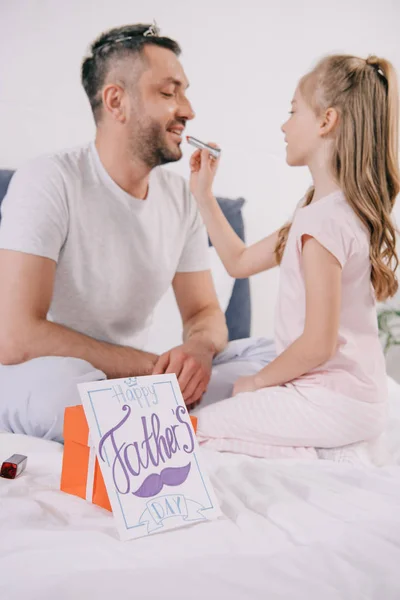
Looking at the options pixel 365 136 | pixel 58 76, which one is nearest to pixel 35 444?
pixel 58 76

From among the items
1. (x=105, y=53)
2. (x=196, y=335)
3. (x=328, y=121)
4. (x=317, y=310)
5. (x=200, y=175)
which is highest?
(x=105, y=53)

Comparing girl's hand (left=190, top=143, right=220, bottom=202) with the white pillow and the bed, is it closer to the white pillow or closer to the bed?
the white pillow

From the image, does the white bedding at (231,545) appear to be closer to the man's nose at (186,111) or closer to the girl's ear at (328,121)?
the girl's ear at (328,121)

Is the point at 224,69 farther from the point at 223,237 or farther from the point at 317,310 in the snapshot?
the point at 317,310

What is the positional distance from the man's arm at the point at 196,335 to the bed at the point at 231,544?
44cm

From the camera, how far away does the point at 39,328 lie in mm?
1490

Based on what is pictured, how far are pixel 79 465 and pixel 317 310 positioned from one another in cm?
63

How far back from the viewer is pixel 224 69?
5.92ft

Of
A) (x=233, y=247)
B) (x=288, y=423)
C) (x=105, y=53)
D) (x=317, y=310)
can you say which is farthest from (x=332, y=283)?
(x=105, y=53)

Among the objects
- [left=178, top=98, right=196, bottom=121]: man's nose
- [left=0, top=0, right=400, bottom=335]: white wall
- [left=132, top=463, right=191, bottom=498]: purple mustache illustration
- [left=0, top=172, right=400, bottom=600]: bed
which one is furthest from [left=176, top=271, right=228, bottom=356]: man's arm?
[left=132, top=463, right=191, bottom=498]: purple mustache illustration

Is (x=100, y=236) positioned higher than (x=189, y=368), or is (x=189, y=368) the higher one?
(x=100, y=236)

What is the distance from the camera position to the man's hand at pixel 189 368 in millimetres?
1586

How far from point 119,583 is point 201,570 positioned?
0.34 feet

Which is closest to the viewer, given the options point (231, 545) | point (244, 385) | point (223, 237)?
point (231, 545)
